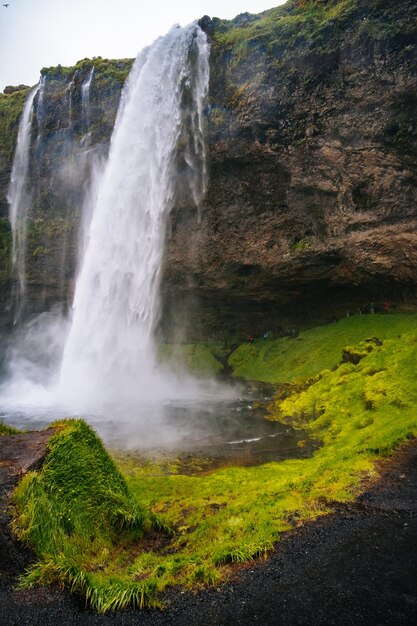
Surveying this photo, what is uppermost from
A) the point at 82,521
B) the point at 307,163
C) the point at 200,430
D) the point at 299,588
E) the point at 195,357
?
the point at 307,163

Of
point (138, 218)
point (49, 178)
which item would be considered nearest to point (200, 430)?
point (138, 218)

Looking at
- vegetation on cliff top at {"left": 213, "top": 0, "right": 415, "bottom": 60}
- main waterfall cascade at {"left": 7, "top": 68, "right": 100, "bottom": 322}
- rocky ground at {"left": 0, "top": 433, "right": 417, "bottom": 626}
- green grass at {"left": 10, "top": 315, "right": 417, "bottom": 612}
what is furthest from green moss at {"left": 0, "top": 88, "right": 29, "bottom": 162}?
rocky ground at {"left": 0, "top": 433, "right": 417, "bottom": 626}

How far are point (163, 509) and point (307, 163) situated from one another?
125 ft

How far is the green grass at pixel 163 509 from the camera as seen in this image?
782 cm

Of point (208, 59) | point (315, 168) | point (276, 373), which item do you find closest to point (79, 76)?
point (208, 59)

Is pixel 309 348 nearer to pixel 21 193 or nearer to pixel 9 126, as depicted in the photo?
pixel 21 193

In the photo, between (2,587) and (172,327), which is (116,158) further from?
(2,587)

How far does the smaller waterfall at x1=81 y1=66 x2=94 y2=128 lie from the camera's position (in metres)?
53.0

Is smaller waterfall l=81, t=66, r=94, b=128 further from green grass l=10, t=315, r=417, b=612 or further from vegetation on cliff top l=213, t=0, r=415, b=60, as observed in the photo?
green grass l=10, t=315, r=417, b=612

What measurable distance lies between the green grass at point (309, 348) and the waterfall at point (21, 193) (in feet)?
108

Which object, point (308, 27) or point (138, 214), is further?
point (138, 214)

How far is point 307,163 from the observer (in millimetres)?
42594

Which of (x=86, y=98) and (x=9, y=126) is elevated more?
(x=86, y=98)

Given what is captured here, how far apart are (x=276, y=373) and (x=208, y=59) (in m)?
32.5
